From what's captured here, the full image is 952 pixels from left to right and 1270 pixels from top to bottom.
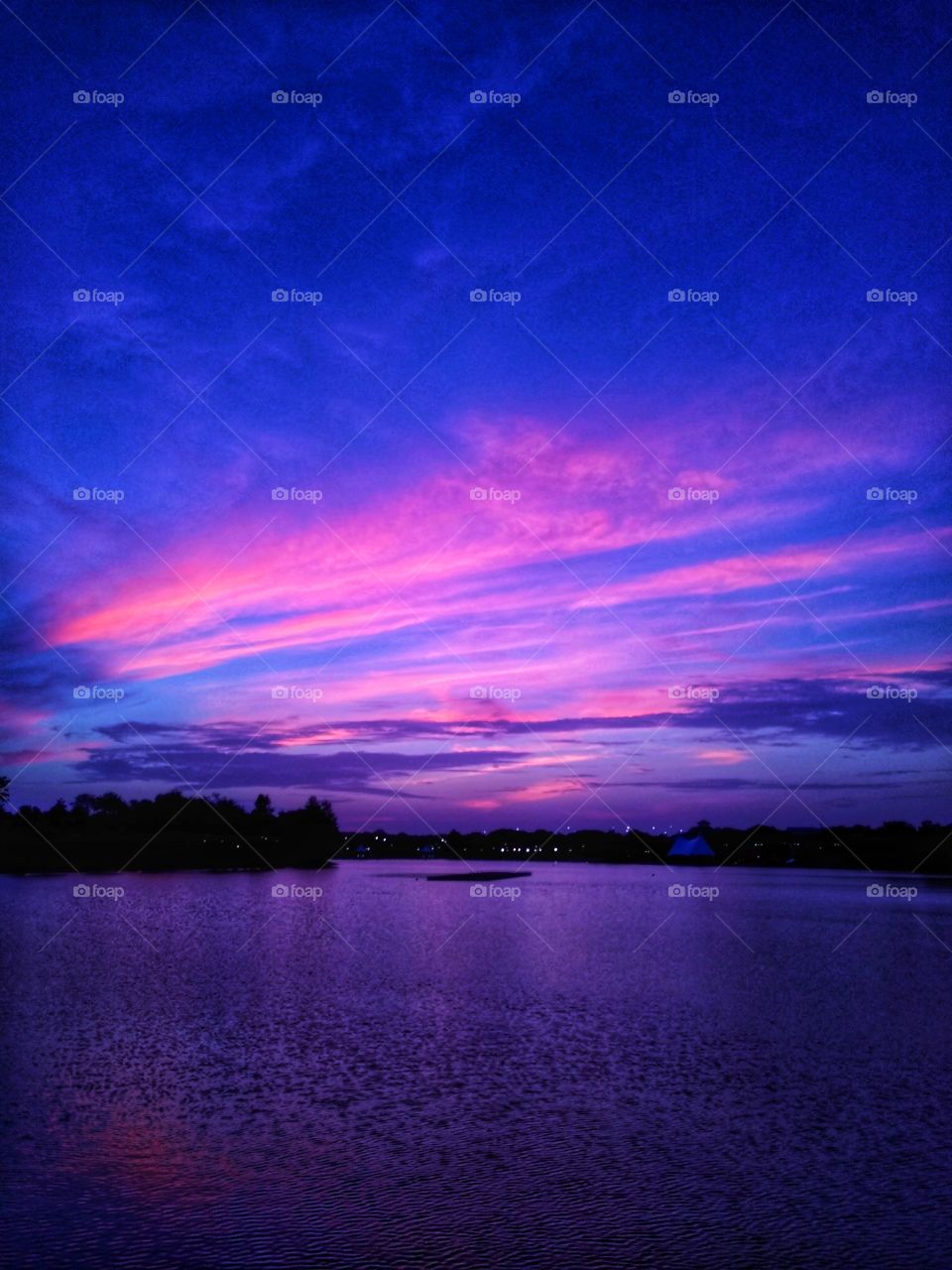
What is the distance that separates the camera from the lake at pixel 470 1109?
14.1 meters

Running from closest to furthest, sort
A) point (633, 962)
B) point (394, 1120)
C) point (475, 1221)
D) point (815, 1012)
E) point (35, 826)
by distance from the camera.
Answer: point (475, 1221) → point (394, 1120) → point (815, 1012) → point (633, 962) → point (35, 826)

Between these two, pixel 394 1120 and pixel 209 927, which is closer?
pixel 394 1120

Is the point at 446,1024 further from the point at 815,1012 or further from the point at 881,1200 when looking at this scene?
the point at 881,1200

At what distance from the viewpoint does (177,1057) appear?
24.6 metres

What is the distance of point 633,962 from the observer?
45.2 m

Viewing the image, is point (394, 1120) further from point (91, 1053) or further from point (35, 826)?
point (35, 826)

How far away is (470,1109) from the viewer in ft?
67.5

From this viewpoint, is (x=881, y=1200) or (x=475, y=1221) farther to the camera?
(x=881, y=1200)

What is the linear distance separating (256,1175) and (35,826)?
167342 millimetres

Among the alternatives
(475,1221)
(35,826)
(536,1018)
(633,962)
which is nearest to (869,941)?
(633,962)

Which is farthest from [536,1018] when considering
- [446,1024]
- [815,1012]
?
[815,1012]

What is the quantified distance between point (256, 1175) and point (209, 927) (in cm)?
4474

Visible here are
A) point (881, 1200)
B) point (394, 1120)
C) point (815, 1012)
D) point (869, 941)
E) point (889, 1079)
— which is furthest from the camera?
point (869, 941)

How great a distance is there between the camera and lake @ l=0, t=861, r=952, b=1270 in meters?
14.1
